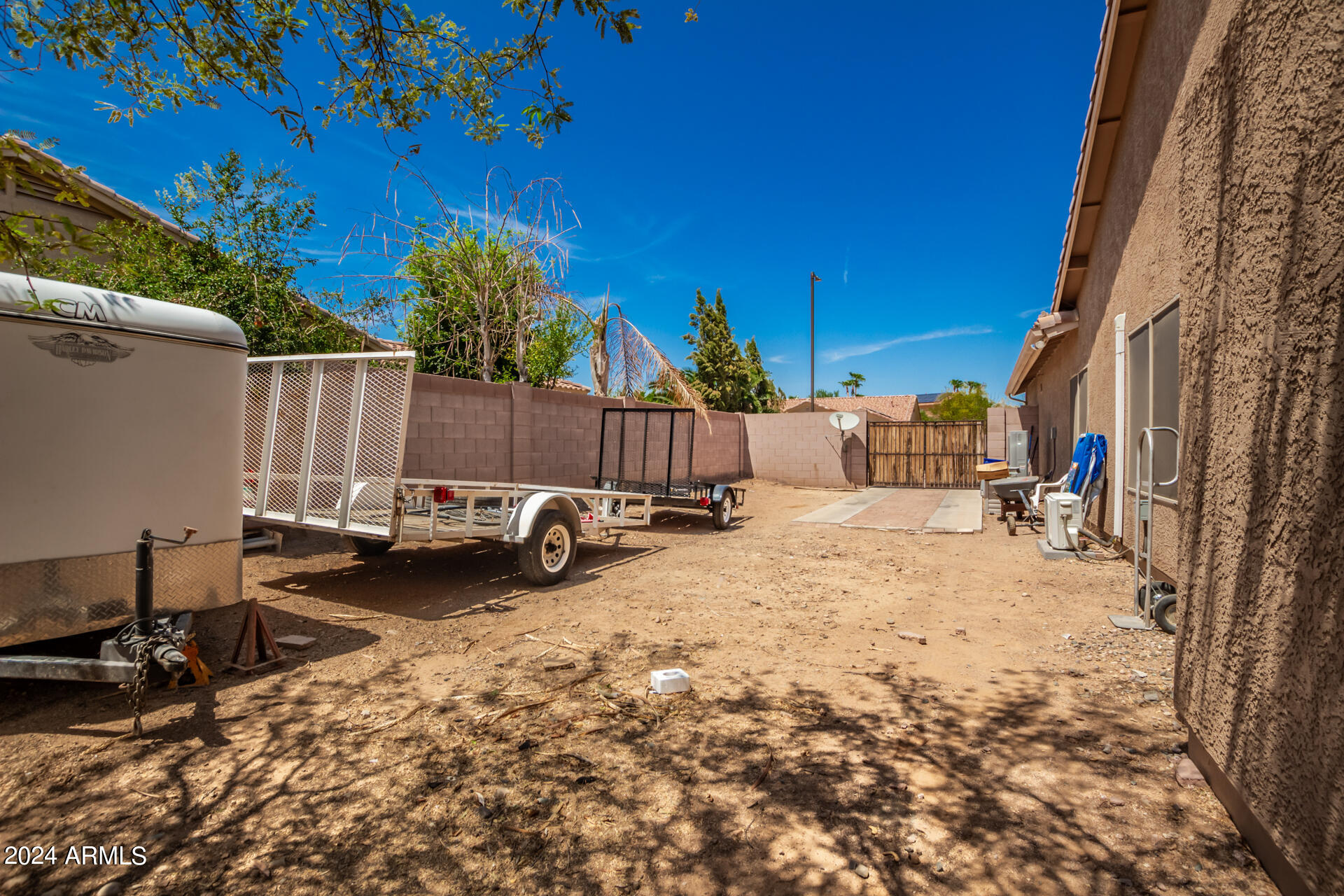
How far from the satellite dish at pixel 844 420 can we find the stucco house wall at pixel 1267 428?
15.1 m

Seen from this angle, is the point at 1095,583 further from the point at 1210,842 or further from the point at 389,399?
the point at 389,399

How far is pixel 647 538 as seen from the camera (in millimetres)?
9844

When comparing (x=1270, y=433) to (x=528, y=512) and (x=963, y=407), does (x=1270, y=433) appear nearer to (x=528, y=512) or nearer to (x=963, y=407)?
(x=528, y=512)

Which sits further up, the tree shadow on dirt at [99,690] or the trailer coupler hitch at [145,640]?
the trailer coupler hitch at [145,640]

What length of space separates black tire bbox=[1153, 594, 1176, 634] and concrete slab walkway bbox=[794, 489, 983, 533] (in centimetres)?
540

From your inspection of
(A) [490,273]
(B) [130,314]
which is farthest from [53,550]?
(A) [490,273]

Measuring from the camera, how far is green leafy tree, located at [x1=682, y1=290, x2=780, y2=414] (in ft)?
116

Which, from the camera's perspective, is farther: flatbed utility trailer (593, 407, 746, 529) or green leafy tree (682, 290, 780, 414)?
green leafy tree (682, 290, 780, 414)

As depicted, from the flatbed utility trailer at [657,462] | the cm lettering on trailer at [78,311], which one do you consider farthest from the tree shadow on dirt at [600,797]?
the flatbed utility trailer at [657,462]

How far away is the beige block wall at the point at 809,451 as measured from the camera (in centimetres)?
1873

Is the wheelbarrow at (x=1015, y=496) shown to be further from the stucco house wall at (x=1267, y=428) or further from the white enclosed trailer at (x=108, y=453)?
the white enclosed trailer at (x=108, y=453)

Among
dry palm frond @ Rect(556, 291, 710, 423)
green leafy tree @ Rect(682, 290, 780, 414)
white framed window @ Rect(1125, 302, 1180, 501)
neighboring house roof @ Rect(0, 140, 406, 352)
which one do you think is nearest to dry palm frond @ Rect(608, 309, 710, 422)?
dry palm frond @ Rect(556, 291, 710, 423)

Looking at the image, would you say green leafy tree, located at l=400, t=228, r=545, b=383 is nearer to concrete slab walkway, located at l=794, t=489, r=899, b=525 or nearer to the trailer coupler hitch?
concrete slab walkway, located at l=794, t=489, r=899, b=525

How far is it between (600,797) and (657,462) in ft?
37.4
